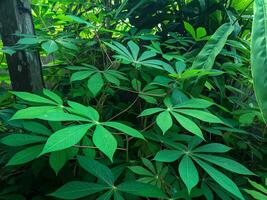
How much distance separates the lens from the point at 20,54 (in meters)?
0.88

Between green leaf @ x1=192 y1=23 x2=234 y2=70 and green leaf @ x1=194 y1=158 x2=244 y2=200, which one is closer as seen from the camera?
green leaf @ x1=194 y1=158 x2=244 y2=200

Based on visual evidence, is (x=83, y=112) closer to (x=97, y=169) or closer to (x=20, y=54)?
(x=97, y=169)

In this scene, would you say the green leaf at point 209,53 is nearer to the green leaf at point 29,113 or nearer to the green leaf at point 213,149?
the green leaf at point 213,149

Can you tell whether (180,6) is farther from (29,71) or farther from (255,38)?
(255,38)

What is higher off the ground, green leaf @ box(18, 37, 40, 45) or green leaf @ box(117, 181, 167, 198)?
green leaf @ box(18, 37, 40, 45)

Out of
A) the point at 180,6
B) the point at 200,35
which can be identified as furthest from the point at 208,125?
the point at 180,6

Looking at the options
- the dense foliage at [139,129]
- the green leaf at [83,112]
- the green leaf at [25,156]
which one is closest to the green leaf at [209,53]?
the dense foliage at [139,129]

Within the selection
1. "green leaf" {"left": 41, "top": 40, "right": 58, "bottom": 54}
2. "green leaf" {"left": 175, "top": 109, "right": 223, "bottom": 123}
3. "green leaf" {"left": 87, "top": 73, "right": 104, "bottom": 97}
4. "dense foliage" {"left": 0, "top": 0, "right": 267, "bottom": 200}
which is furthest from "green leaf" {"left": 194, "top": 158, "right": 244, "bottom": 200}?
"green leaf" {"left": 41, "top": 40, "right": 58, "bottom": 54}

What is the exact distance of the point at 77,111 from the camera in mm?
575

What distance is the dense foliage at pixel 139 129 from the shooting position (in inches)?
22.2

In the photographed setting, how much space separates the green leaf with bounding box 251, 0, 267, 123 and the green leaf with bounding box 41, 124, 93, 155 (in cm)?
30

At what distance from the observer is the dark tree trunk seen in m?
0.84

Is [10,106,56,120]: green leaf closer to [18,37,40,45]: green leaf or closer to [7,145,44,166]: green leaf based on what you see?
[7,145,44,166]: green leaf

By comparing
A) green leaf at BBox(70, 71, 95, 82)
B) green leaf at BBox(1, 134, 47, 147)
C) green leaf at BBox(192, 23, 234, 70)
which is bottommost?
green leaf at BBox(1, 134, 47, 147)
